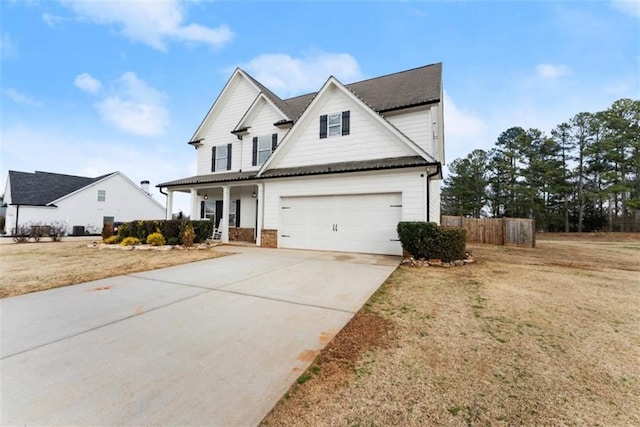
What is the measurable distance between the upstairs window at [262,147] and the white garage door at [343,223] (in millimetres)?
4287

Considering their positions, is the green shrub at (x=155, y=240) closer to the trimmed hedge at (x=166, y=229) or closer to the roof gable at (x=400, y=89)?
the trimmed hedge at (x=166, y=229)

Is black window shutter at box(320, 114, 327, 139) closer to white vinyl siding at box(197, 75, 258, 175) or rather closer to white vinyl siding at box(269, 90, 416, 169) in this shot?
white vinyl siding at box(269, 90, 416, 169)

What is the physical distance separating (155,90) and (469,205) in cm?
3400

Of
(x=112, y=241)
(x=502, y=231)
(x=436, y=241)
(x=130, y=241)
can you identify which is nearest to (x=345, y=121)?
(x=436, y=241)

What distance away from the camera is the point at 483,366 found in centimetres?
276

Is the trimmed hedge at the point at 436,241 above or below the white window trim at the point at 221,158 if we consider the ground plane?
below

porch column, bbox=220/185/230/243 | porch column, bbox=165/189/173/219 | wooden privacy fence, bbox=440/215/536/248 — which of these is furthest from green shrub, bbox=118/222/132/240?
wooden privacy fence, bbox=440/215/536/248

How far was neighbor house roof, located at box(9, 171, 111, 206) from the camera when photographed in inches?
905

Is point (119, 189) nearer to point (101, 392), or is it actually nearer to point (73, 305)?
point (73, 305)

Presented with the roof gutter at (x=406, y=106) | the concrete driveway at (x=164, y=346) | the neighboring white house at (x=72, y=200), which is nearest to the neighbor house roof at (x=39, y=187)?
the neighboring white house at (x=72, y=200)

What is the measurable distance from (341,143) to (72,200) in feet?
88.7

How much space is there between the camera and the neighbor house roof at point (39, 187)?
22984 mm

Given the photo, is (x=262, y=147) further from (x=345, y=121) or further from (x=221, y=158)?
(x=345, y=121)

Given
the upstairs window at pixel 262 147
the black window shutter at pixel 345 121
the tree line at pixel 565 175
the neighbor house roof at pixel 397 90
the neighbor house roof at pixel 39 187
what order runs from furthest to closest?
1. the tree line at pixel 565 175
2. the neighbor house roof at pixel 39 187
3. the upstairs window at pixel 262 147
4. the neighbor house roof at pixel 397 90
5. the black window shutter at pixel 345 121
